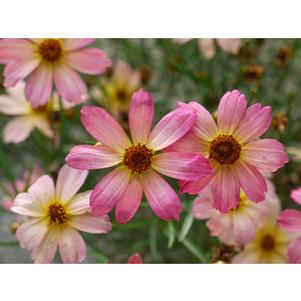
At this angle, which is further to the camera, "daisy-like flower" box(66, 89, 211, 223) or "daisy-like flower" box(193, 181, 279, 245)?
"daisy-like flower" box(193, 181, 279, 245)

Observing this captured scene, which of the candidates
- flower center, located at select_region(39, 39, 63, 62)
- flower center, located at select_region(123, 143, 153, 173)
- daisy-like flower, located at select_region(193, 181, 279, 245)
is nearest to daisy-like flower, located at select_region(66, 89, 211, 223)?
flower center, located at select_region(123, 143, 153, 173)

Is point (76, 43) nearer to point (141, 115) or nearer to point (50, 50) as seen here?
point (50, 50)

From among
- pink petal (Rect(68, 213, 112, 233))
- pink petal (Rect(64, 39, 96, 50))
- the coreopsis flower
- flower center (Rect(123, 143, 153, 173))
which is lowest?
pink petal (Rect(68, 213, 112, 233))

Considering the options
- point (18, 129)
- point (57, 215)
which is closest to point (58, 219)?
point (57, 215)

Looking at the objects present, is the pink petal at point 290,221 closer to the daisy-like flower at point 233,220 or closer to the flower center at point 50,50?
the daisy-like flower at point 233,220

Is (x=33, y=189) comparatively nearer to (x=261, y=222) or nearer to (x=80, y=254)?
(x=80, y=254)

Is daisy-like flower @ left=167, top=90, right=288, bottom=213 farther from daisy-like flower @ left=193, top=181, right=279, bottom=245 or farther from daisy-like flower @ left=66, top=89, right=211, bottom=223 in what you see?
daisy-like flower @ left=193, top=181, right=279, bottom=245

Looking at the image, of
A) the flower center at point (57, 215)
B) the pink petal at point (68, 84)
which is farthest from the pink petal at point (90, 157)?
the pink petal at point (68, 84)

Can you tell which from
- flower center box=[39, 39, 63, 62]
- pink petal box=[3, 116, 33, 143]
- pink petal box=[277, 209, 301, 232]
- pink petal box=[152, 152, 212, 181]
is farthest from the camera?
pink petal box=[3, 116, 33, 143]

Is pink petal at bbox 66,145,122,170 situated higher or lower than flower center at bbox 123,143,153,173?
lower
